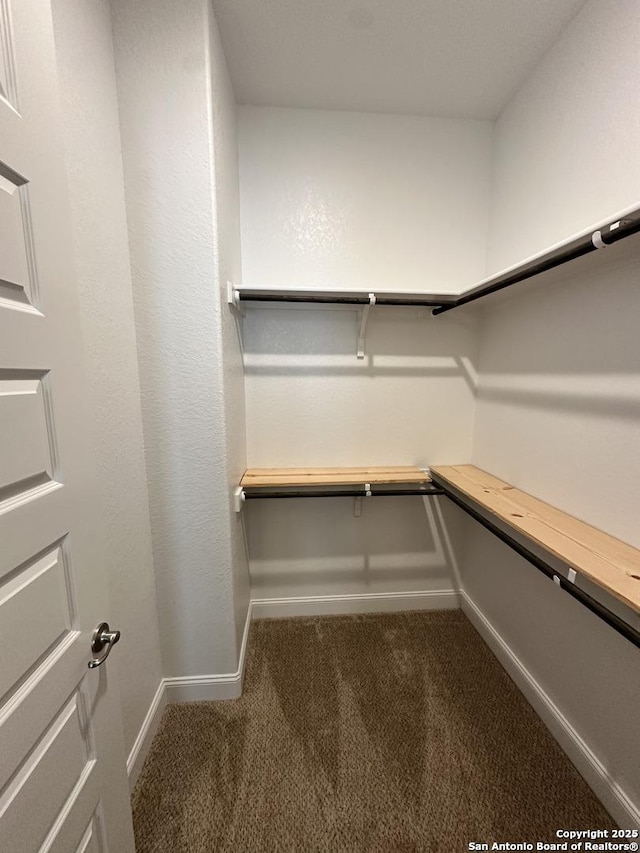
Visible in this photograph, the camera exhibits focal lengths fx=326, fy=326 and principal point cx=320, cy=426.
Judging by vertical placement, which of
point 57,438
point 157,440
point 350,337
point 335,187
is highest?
point 335,187

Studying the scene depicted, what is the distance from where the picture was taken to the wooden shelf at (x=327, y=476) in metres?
1.57

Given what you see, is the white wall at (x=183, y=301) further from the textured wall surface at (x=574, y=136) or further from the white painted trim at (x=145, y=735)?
the textured wall surface at (x=574, y=136)

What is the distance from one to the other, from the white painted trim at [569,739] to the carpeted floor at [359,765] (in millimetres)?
34

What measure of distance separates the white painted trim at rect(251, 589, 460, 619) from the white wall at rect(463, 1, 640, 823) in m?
0.39

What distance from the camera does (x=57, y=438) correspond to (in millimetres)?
606

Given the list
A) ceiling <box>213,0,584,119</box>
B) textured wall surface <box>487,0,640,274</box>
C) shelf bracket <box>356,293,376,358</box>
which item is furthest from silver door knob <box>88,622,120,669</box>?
ceiling <box>213,0,584,119</box>

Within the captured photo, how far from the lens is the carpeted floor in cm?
101

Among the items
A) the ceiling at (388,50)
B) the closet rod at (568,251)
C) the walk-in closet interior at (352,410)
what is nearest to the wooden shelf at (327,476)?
the walk-in closet interior at (352,410)

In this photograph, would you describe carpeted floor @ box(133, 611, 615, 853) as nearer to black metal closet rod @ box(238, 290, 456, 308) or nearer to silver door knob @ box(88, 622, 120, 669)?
silver door knob @ box(88, 622, 120, 669)

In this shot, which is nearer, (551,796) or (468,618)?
(551,796)

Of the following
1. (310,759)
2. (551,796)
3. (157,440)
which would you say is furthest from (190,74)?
(551,796)

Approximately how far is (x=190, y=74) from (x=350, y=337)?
111 cm

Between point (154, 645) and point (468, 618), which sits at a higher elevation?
point (154, 645)

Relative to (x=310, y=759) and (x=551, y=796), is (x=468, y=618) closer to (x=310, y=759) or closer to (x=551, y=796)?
(x=551, y=796)
